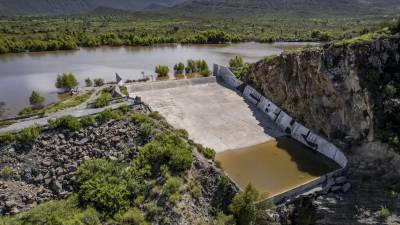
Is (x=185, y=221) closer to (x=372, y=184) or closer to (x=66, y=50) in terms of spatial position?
(x=372, y=184)

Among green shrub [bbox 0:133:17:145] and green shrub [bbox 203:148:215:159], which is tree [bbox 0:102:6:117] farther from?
green shrub [bbox 203:148:215:159]

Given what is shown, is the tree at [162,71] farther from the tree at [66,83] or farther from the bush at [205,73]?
the tree at [66,83]

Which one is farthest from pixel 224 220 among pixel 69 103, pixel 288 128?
pixel 69 103

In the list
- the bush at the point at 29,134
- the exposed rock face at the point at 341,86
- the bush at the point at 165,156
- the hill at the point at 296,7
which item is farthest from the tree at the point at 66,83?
the hill at the point at 296,7

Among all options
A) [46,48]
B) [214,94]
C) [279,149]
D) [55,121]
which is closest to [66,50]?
[46,48]

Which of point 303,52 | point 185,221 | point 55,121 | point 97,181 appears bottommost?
point 185,221

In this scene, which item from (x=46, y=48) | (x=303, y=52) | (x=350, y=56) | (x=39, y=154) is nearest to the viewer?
(x=39, y=154)

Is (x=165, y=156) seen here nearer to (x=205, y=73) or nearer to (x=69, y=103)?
(x=69, y=103)
